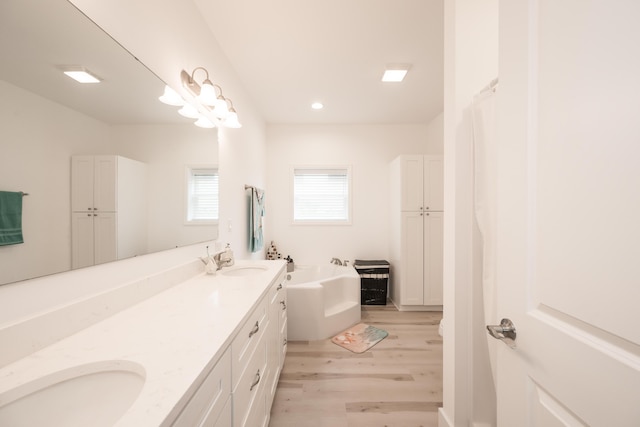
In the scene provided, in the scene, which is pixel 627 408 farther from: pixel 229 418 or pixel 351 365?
pixel 351 365

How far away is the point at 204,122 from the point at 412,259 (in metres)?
2.82

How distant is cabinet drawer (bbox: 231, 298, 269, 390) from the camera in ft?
2.79

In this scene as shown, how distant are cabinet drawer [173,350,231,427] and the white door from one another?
33.8 inches

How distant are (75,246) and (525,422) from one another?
4.95ft

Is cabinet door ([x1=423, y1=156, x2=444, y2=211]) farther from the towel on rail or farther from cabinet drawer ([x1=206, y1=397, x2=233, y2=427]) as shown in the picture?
cabinet drawer ([x1=206, y1=397, x2=233, y2=427])

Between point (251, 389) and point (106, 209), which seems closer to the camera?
point (106, 209)

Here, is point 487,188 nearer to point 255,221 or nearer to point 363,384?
point 363,384

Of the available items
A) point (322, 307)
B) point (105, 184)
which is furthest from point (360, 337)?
point (105, 184)

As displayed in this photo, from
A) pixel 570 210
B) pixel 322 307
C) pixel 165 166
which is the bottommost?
pixel 322 307

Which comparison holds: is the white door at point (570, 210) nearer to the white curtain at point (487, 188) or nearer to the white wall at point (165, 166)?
the white curtain at point (487, 188)

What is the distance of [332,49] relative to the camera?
2.04m

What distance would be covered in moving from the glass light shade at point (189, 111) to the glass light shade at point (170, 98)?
35 mm

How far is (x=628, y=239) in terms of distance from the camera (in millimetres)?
437

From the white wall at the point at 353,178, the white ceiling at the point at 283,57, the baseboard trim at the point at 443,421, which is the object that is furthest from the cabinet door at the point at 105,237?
the white wall at the point at 353,178
